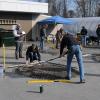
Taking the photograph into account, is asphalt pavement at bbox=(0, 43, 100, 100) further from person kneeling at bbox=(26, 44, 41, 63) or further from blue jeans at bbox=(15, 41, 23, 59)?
blue jeans at bbox=(15, 41, 23, 59)

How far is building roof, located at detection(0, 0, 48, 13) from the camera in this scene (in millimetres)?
38156

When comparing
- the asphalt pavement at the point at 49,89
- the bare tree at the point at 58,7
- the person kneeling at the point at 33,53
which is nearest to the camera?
the asphalt pavement at the point at 49,89

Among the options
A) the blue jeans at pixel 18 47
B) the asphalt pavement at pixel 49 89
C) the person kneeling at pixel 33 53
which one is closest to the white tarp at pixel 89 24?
the blue jeans at pixel 18 47

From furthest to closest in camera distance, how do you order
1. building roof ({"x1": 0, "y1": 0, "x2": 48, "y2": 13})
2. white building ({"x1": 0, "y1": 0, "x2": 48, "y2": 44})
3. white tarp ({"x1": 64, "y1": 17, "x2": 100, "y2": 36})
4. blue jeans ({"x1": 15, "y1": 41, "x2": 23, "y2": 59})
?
white tarp ({"x1": 64, "y1": 17, "x2": 100, "y2": 36}) → white building ({"x1": 0, "y1": 0, "x2": 48, "y2": 44}) → building roof ({"x1": 0, "y1": 0, "x2": 48, "y2": 13}) → blue jeans ({"x1": 15, "y1": 41, "x2": 23, "y2": 59})

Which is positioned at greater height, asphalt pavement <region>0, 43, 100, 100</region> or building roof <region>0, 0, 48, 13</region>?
building roof <region>0, 0, 48, 13</region>

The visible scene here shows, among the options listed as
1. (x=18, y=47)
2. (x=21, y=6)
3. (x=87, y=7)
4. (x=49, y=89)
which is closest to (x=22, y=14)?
(x=21, y=6)

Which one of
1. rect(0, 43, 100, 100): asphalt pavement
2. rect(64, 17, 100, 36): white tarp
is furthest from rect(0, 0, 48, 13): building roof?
rect(0, 43, 100, 100): asphalt pavement

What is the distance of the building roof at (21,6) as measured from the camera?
3816 centimetres

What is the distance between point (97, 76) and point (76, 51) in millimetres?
1887

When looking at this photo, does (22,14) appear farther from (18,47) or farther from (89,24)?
(18,47)

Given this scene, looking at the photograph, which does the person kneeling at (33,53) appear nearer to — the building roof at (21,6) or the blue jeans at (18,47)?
the blue jeans at (18,47)

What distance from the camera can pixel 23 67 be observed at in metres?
15.3

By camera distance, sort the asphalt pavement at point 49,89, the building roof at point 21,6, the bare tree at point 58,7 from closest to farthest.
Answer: the asphalt pavement at point 49,89
the building roof at point 21,6
the bare tree at point 58,7

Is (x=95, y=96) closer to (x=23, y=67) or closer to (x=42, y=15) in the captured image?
(x=23, y=67)
